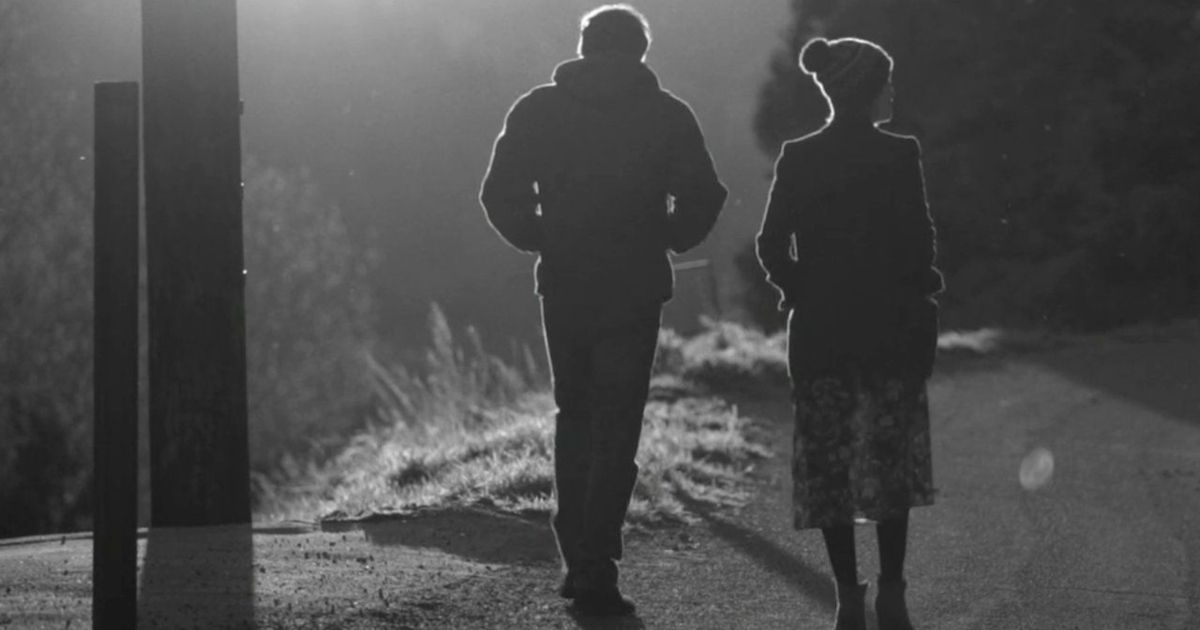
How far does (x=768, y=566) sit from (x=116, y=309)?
12.2 ft

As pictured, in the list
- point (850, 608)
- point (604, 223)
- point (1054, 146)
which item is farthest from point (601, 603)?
point (1054, 146)

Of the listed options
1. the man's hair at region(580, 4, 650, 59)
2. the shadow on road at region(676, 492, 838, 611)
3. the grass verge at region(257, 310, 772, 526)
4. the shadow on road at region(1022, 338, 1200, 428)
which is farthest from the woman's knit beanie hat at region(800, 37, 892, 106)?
the shadow on road at region(1022, 338, 1200, 428)

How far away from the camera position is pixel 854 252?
5.48 m

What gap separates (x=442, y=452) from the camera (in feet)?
34.3

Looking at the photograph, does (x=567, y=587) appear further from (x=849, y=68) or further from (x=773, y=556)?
(x=849, y=68)

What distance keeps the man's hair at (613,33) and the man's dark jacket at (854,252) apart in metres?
0.71

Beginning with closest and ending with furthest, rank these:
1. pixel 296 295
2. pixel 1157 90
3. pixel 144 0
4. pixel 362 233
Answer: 1. pixel 144 0
2. pixel 1157 90
3. pixel 296 295
4. pixel 362 233

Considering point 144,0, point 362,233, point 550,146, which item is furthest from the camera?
point 362,233

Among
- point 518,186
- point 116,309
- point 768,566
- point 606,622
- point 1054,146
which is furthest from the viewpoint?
point 1054,146

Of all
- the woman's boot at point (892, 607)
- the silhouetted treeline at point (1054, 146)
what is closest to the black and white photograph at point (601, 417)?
the woman's boot at point (892, 607)

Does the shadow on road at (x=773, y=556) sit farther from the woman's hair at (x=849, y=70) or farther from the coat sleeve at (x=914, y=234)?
the woman's hair at (x=849, y=70)

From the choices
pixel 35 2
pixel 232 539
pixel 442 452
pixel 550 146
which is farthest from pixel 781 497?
pixel 35 2

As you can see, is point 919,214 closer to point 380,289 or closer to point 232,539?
point 232,539

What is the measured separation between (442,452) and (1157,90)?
67.6 ft
